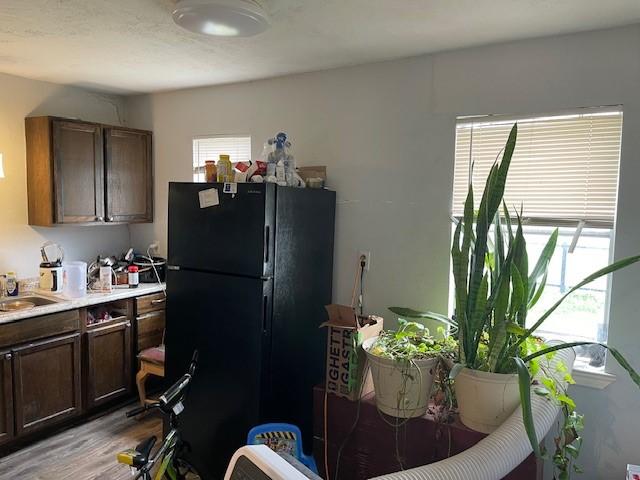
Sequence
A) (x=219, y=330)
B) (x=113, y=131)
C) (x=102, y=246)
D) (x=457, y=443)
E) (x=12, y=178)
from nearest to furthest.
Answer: (x=457, y=443) → (x=219, y=330) → (x=12, y=178) → (x=113, y=131) → (x=102, y=246)

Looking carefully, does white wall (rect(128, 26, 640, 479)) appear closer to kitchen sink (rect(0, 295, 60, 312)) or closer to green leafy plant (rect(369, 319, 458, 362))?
green leafy plant (rect(369, 319, 458, 362))

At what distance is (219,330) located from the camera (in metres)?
2.45

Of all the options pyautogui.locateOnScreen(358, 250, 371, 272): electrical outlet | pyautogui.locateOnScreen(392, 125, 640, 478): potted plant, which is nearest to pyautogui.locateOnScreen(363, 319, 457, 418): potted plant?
pyautogui.locateOnScreen(392, 125, 640, 478): potted plant

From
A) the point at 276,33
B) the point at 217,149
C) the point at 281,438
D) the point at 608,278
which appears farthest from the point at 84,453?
the point at 608,278

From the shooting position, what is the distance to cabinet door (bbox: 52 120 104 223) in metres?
3.15

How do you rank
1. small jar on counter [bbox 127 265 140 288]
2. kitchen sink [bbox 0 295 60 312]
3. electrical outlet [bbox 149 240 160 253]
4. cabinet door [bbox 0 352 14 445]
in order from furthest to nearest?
electrical outlet [bbox 149 240 160 253] → small jar on counter [bbox 127 265 140 288] → kitchen sink [bbox 0 295 60 312] → cabinet door [bbox 0 352 14 445]

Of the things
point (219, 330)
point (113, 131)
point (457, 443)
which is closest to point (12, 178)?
point (113, 131)

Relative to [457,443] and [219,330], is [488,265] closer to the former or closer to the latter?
[457,443]

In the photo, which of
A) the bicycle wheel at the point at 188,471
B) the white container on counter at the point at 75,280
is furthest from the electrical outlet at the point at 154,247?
the bicycle wheel at the point at 188,471

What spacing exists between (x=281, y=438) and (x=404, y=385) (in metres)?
0.71

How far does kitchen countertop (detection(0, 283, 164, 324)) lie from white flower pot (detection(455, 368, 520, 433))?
2.41 m

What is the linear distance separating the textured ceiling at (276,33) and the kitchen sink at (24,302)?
1.51 m

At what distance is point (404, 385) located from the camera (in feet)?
6.16

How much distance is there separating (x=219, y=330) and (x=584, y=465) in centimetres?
193
